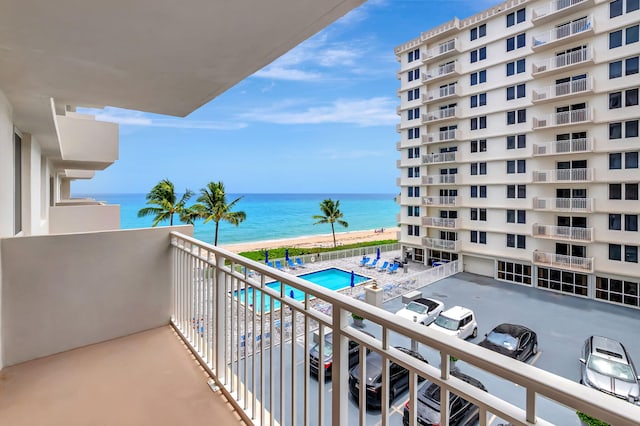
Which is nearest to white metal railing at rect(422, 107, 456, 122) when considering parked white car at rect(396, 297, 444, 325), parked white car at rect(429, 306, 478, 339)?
parked white car at rect(396, 297, 444, 325)

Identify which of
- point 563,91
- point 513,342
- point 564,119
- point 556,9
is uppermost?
point 556,9

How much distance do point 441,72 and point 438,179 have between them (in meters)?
5.02

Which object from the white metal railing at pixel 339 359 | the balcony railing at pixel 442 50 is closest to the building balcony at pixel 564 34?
the balcony railing at pixel 442 50

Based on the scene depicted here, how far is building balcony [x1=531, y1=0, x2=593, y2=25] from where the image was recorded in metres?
10.9

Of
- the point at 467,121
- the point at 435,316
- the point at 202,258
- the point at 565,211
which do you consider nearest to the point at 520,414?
the point at 202,258

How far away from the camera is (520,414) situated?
1.94 feet

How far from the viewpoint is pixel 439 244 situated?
14.9 meters

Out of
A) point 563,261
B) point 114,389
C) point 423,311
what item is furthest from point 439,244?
point 114,389

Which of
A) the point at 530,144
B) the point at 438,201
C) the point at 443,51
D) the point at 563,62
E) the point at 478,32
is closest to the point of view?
the point at 563,62

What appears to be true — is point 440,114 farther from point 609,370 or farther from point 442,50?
point 609,370

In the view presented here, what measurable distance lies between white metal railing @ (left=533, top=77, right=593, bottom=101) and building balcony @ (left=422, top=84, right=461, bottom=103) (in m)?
3.18

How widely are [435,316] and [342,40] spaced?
121 feet

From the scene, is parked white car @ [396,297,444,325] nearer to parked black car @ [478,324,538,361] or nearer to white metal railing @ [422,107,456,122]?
parked black car @ [478,324,538,361]

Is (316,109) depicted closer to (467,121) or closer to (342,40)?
(342,40)
